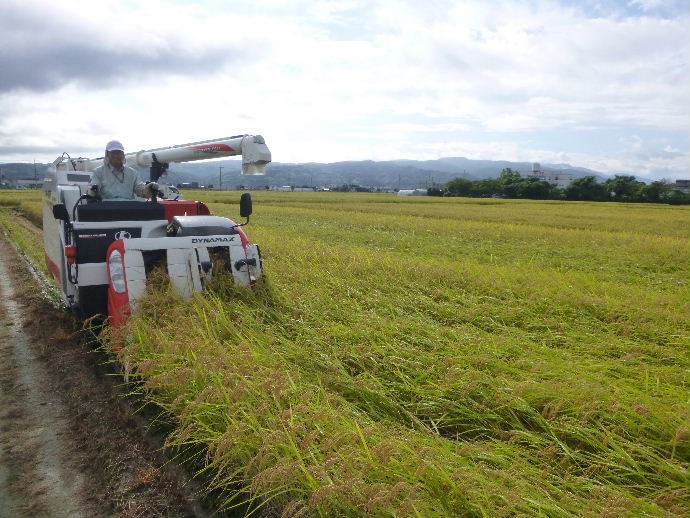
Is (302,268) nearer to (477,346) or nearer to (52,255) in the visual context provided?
(52,255)

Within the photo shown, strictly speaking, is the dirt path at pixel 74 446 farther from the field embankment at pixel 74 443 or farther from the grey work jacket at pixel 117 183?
the grey work jacket at pixel 117 183

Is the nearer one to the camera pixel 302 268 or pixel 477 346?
pixel 477 346

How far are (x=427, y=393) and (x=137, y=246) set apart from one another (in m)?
3.15

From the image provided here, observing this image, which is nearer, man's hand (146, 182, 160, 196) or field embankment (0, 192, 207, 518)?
field embankment (0, 192, 207, 518)

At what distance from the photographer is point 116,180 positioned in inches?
271

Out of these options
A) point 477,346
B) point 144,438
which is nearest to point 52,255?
point 144,438

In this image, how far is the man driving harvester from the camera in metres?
6.71

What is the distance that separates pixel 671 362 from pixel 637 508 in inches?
93.8

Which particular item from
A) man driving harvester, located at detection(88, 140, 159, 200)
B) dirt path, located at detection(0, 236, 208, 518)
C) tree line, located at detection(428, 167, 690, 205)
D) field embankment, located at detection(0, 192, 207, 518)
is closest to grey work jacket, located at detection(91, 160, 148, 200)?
man driving harvester, located at detection(88, 140, 159, 200)

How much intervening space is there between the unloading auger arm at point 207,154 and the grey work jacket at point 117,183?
956 mm

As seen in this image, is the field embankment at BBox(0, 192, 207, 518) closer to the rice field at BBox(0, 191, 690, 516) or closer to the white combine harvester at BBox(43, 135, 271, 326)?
the rice field at BBox(0, 191, 690, 516)

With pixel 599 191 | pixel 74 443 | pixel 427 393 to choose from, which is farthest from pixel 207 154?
pixel 599 191

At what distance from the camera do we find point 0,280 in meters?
9.70

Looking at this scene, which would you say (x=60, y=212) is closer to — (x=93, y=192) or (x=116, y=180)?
(x=93, y=192)
